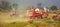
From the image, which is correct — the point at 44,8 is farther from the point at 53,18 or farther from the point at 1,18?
the point at 1,18

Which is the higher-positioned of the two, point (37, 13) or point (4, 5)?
point (4, 5)

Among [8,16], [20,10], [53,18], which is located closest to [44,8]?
[53,18]

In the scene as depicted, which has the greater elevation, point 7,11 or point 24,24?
point 7,11

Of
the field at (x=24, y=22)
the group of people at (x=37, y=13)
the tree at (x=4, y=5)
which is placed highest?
the tree at (x=4, y=5)

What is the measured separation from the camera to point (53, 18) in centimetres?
194

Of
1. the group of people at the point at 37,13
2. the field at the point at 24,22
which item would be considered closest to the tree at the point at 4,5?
the field at the point at 24,22

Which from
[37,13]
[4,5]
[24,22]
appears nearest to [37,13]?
[37,13]

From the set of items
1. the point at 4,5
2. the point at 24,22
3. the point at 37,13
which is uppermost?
the point at 4,5

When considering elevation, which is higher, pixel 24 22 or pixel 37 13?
pixel 37 13

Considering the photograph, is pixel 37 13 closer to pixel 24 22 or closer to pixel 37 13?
pixel 37 13

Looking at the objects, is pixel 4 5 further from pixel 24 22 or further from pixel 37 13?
pixel 37 13

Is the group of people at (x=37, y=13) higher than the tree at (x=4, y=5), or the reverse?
the tree at (x=4, y=5)

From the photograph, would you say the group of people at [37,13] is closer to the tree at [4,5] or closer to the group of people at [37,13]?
the group of people at [37,13]

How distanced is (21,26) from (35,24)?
0.63 feet
